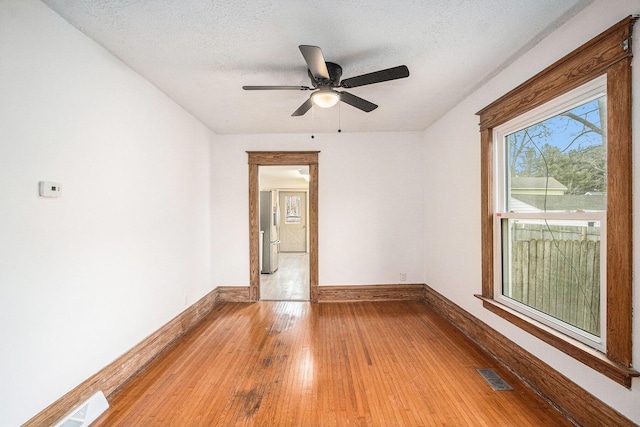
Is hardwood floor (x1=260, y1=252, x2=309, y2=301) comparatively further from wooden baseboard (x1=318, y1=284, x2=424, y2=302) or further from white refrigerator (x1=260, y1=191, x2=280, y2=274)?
wooden baseboard (x1=318, y1=284, x2=424, y2=302)

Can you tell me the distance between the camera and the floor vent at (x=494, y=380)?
206cm

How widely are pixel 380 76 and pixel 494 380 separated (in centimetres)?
254

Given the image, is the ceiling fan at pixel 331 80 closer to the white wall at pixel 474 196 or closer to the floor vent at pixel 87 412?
the white wall at pixel 474 196

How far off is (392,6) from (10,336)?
278 centimetres

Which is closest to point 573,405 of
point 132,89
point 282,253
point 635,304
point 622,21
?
point 635,304

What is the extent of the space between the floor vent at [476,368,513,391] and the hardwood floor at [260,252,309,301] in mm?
2559

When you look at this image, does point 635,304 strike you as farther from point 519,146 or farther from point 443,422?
point 519,146

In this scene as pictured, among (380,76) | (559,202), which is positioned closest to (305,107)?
(380,76)

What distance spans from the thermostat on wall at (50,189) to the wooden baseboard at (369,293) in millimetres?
3228

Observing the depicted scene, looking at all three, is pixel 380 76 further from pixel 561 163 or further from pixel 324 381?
pixel 324 381

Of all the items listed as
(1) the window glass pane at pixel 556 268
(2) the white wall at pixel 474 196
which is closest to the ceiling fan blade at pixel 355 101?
(2) the white wall at pixel 474 196

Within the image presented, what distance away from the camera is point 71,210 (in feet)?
5.70

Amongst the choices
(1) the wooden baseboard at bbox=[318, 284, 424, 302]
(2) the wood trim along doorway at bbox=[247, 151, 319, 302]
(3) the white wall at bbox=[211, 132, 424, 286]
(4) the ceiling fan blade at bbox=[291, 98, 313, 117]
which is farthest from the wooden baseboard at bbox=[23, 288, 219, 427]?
(4) the ceiling fan blade at bbox=[291, 98, 313, 117]

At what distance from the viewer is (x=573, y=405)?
5.64 ft
